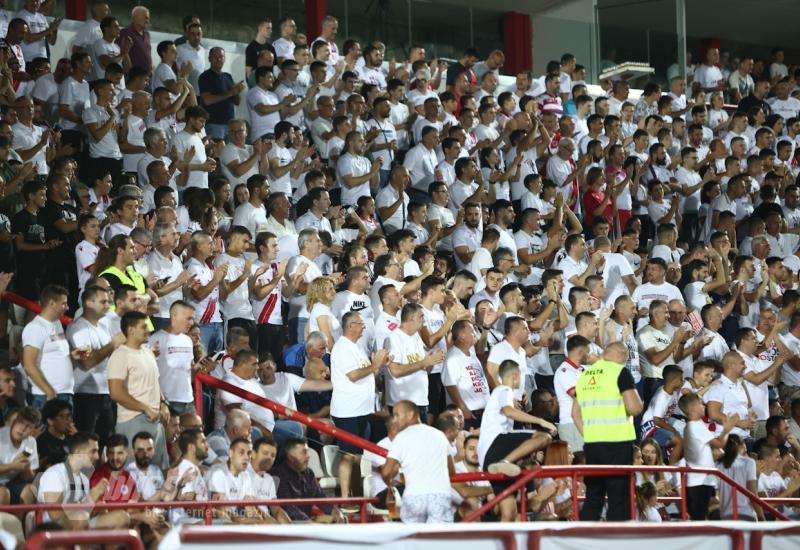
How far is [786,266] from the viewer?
17531 mm

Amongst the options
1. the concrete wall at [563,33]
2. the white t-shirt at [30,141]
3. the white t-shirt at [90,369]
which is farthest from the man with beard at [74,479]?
the concrete wall at [563,33]

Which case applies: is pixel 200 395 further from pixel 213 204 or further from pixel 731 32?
pixel 731 32

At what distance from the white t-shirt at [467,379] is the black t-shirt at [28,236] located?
13.4 feet

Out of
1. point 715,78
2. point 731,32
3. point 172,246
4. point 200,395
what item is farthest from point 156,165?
point 731,32

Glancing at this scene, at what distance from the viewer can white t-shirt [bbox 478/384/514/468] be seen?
34.2ft

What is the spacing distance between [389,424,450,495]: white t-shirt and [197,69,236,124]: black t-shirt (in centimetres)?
810

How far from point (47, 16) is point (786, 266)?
411 inches

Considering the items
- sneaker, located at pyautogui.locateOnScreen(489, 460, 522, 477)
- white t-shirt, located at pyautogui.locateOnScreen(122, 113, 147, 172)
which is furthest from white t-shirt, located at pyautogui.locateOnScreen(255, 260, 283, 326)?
sneaker, located at pyautogui.locateOnScreen(489, 460, 522, 477)

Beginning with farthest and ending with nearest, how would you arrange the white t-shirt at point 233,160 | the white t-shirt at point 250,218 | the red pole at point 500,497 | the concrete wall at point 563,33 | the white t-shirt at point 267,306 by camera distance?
1. the concrete wall at point 563,33
2. the white t-shirt at point 233,160
3. the white t-shirt at point 250,218
4. the white t-shirt at point 267,306
5. the red pole at point 500,497

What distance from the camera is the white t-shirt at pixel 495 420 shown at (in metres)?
10.4

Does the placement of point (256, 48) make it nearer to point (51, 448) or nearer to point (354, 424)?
point (354, 424)

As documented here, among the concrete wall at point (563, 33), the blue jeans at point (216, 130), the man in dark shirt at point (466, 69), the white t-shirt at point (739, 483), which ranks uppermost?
the concrete wall at point (563, 33)

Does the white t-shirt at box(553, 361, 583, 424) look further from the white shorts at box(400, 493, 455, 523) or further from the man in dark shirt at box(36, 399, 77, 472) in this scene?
the man in dark shirt at box(36, 399, 77, 472)

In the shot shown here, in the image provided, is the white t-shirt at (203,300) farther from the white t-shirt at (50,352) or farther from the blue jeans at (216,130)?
the blue jeans at (216,130)
